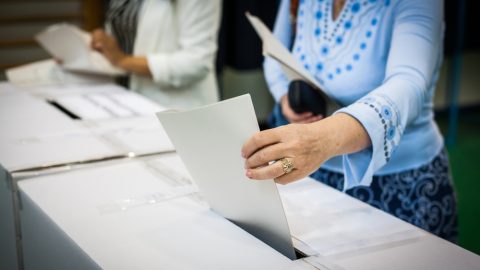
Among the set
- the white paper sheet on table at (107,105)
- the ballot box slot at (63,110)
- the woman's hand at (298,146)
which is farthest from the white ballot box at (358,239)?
the ballot box slot at (63,110)

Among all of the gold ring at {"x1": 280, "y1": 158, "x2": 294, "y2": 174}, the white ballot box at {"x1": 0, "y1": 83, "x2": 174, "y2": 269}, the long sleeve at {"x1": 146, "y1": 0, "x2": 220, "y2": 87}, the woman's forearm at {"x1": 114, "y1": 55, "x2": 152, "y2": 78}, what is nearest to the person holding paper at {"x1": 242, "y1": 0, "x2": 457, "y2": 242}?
the gold ring at {"x1": 280, "y1": 158, "x2": 294, "y2": 174}

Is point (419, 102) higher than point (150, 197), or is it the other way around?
point (419, 102)

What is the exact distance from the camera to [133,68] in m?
2.12

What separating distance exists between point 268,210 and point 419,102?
1.27 ft

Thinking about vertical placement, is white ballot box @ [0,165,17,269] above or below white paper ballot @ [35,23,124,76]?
below

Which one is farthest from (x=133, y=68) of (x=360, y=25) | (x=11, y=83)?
(x=360, y=25)

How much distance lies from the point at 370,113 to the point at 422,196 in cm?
38

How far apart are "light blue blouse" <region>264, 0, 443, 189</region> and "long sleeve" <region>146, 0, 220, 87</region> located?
0.55m

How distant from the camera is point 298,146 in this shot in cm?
89

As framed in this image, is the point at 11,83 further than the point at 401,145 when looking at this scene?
Yes

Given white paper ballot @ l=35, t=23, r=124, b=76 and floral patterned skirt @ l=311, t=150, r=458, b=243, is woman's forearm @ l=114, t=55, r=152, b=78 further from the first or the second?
floral patterned skirt @ l=311, t=150, r=458, b=243

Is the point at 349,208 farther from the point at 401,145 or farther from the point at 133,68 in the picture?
the point at 133,68

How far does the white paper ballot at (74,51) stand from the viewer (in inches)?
84.8

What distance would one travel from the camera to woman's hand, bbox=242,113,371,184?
0.85 meters
